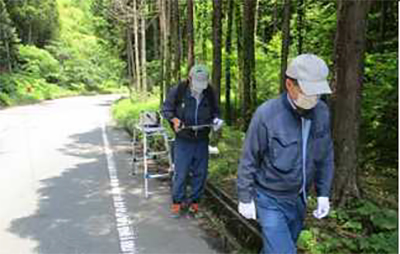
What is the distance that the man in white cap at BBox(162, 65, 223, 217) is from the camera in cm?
691

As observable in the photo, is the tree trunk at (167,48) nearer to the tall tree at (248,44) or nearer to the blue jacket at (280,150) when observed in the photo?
the tall tree at (248,44)

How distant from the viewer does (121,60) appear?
39.6 m

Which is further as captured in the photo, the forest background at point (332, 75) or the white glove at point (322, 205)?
the forest background at point (332, 75)

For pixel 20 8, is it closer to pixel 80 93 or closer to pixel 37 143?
pixel 80 93

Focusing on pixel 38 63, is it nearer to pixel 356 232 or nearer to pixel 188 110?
pixel 188 110

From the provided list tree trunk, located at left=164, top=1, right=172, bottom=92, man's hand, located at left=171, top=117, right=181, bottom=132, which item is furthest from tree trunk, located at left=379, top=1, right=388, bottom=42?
man's hand, located at left=171, top=117, right=181, bottom=132

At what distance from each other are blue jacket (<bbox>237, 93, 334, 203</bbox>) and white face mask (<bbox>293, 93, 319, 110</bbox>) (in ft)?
0.26

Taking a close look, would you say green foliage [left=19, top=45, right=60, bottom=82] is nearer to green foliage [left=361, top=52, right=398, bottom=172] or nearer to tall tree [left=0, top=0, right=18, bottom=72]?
tall tree [left=0, top=0, right=18, bottom=72]

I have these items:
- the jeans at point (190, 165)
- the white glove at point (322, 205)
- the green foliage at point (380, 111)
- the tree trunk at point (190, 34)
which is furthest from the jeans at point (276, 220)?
the tree trunk at point (190, 34)

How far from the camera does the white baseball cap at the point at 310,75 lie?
11.2 feet

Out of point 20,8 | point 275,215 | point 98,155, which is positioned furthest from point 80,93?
point 275,215

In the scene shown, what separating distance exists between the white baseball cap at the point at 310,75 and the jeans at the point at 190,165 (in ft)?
12.1

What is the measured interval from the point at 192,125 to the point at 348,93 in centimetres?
217

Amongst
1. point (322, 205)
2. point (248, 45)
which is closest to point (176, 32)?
point (248, 45)
